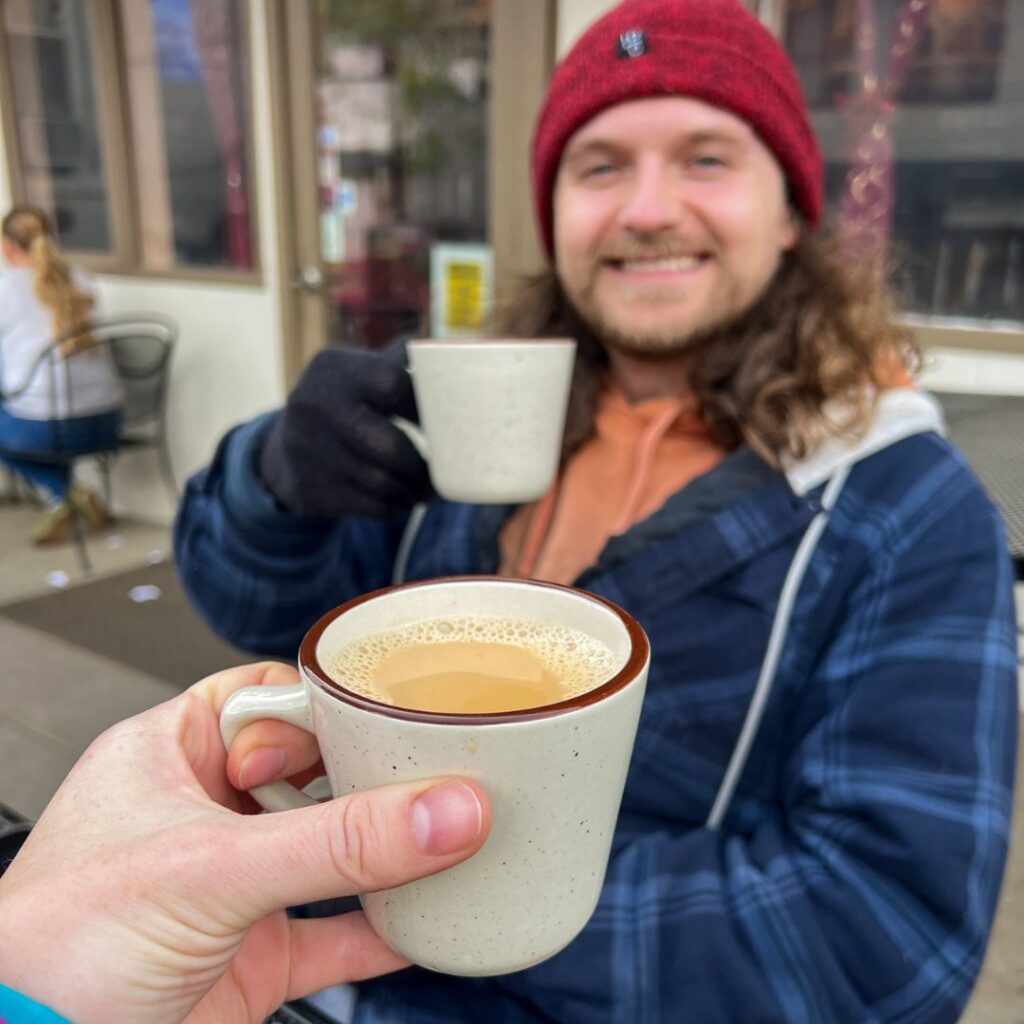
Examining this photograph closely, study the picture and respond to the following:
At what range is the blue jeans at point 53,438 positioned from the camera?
12.1 feet

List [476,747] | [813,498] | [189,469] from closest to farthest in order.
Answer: [476,747], [813,498], [189,469]

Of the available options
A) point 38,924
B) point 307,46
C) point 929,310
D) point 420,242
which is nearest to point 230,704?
point 38,924

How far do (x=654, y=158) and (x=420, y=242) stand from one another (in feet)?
7.58

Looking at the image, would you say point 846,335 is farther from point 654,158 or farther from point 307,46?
point 307,46

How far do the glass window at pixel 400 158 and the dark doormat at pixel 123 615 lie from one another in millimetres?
1237

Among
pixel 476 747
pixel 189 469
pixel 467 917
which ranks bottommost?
pixel 189 469

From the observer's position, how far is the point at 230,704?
52 cm

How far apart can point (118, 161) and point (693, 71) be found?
3686 millimetres

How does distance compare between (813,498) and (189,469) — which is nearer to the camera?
(813,498)

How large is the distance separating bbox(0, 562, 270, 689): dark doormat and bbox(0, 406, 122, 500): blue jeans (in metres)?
0.62

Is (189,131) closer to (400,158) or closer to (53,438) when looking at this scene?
(400,158)

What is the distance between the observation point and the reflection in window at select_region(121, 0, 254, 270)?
3.53m

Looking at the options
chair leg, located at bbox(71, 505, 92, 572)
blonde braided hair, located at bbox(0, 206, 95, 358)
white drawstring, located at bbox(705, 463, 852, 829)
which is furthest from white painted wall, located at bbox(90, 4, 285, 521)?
white drawstring, located at bbox(705, 463, 852, 829)

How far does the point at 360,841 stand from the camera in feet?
1.49
